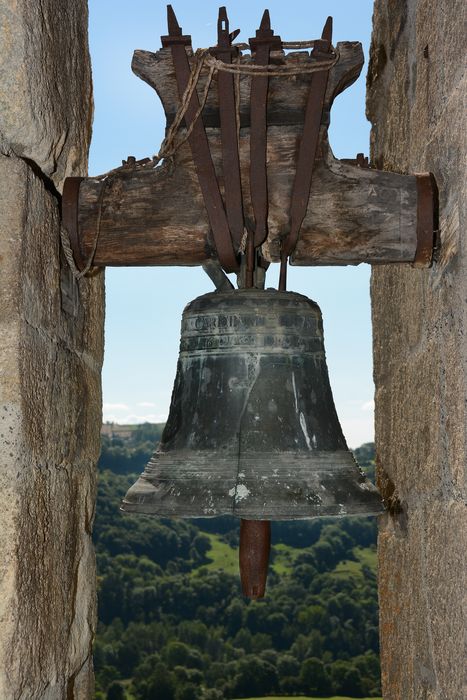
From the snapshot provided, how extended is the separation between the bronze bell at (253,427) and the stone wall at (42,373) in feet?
0.63

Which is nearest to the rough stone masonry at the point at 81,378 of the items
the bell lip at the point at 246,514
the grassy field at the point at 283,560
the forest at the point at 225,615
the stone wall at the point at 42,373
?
the stone wall at the point at 42,373

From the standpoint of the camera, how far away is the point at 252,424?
1.39m

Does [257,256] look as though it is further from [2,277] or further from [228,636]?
[228,636]

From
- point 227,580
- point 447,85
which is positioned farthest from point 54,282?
point 227,580

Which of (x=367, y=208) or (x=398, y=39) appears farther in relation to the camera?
(x=398, y=39)

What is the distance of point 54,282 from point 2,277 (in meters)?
0.20

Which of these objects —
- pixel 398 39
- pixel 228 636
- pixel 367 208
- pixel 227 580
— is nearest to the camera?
pixel 367 208

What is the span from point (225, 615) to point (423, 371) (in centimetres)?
1286

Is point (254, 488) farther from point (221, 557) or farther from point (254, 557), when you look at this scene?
point (221, 557)

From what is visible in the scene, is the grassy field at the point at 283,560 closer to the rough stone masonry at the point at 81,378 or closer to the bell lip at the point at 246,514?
the rough stone masonry at the point at 81,378

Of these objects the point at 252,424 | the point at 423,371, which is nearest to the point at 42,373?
the point at 252,424

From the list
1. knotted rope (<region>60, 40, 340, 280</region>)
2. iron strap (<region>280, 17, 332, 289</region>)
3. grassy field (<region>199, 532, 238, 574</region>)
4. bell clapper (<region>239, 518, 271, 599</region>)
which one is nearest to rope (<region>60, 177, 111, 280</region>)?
knotted rope (<region>60, 40, 340, 280</region>)

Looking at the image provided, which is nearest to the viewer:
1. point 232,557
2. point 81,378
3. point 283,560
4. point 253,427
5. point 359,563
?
point 253,427

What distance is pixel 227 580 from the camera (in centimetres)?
1518
